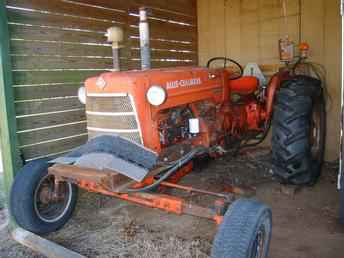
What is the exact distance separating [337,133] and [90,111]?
270 centimetres

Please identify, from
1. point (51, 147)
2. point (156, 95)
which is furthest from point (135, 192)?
point (51, 147)

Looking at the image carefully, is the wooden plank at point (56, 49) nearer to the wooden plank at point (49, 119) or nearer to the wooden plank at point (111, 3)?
the wooden plank at point (111, 3)

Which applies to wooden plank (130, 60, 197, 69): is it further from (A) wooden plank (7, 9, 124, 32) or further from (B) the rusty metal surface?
(B) the rusty metal surface

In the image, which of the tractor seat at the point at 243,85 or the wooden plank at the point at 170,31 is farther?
the wooden plank at the point at 170,31

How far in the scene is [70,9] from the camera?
3211 mm

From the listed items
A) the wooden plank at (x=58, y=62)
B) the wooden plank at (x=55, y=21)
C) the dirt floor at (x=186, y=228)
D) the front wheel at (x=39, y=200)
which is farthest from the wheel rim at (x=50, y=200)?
the wooden plank at (x=55, y=21)

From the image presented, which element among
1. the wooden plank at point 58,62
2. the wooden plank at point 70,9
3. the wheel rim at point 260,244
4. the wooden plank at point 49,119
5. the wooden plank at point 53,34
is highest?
the wooden plank at point 70,9

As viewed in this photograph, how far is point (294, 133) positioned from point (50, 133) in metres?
1.99

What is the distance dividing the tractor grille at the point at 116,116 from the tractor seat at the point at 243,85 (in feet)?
4.89

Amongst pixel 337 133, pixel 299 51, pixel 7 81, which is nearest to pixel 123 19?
pixel 7 81

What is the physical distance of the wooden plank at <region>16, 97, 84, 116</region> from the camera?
9.28 ft

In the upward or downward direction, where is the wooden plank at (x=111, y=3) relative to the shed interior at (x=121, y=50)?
upward

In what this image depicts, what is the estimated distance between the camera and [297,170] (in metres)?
2.92

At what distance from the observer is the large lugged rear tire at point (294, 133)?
9.41ft
